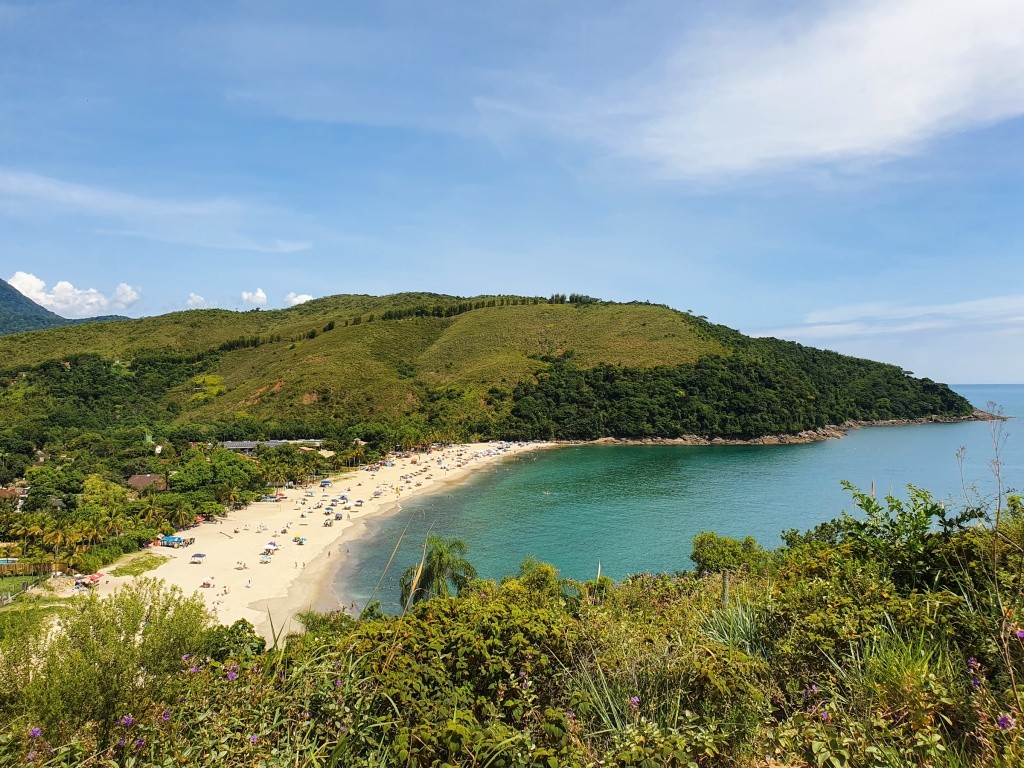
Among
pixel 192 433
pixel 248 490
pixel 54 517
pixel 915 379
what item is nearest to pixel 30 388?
pixel 192 433

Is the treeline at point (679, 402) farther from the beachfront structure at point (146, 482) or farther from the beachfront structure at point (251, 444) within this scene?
the beachfront structure at point (146, 482)

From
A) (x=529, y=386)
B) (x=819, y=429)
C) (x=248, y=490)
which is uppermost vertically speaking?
(x=529, y=386)

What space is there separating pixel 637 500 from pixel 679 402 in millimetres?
44160

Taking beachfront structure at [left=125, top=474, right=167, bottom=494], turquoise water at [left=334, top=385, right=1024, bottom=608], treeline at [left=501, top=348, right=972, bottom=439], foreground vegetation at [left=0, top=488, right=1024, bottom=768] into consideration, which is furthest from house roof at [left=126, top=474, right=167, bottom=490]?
foreground vegetation at [left=0, top=488, right=1024, bottom=768]

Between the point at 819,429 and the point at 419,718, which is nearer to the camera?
the point at 419,718

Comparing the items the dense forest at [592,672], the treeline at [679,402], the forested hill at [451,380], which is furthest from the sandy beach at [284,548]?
the treeline at [679,402]

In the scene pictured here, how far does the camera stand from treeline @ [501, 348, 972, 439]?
289ft

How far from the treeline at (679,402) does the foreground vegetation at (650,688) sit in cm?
8141

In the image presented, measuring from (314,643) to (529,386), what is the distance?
293ft

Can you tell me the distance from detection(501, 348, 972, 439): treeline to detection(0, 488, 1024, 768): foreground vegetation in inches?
3205

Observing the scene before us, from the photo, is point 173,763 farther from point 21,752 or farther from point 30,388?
point 30,388

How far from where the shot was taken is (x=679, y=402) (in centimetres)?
9094

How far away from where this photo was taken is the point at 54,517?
3678cm

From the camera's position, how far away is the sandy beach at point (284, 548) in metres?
28.4
